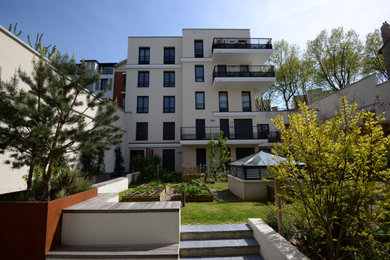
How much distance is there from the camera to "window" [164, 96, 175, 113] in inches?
795

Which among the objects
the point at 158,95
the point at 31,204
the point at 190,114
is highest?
the point at 158,95

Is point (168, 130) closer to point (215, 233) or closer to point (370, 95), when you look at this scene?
point (215, 233)

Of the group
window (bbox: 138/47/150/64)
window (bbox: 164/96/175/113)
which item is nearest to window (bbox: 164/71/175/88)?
window (bbox: 164/96/175/113)

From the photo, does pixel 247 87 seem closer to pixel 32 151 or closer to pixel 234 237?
pixel 234 237

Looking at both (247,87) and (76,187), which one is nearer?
(76,187)

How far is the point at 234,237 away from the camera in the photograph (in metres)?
4.36

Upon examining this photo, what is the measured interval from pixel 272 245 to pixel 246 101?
17.9 m

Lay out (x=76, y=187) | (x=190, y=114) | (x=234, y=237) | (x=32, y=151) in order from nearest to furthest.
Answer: (x=32, y=151) → (x=234, y=237) → (x=76, y=187) → (x=190, y=114)

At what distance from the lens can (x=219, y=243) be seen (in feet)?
13.5

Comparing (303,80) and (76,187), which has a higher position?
(303,80)

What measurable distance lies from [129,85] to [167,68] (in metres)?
4.87

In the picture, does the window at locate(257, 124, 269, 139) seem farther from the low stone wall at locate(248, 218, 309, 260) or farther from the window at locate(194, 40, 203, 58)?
the low stone wall at locate(248, 218, 309, 260)

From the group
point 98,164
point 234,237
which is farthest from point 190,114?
point 234,237

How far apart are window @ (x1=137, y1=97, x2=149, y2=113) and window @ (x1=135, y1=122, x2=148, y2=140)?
1.56m
